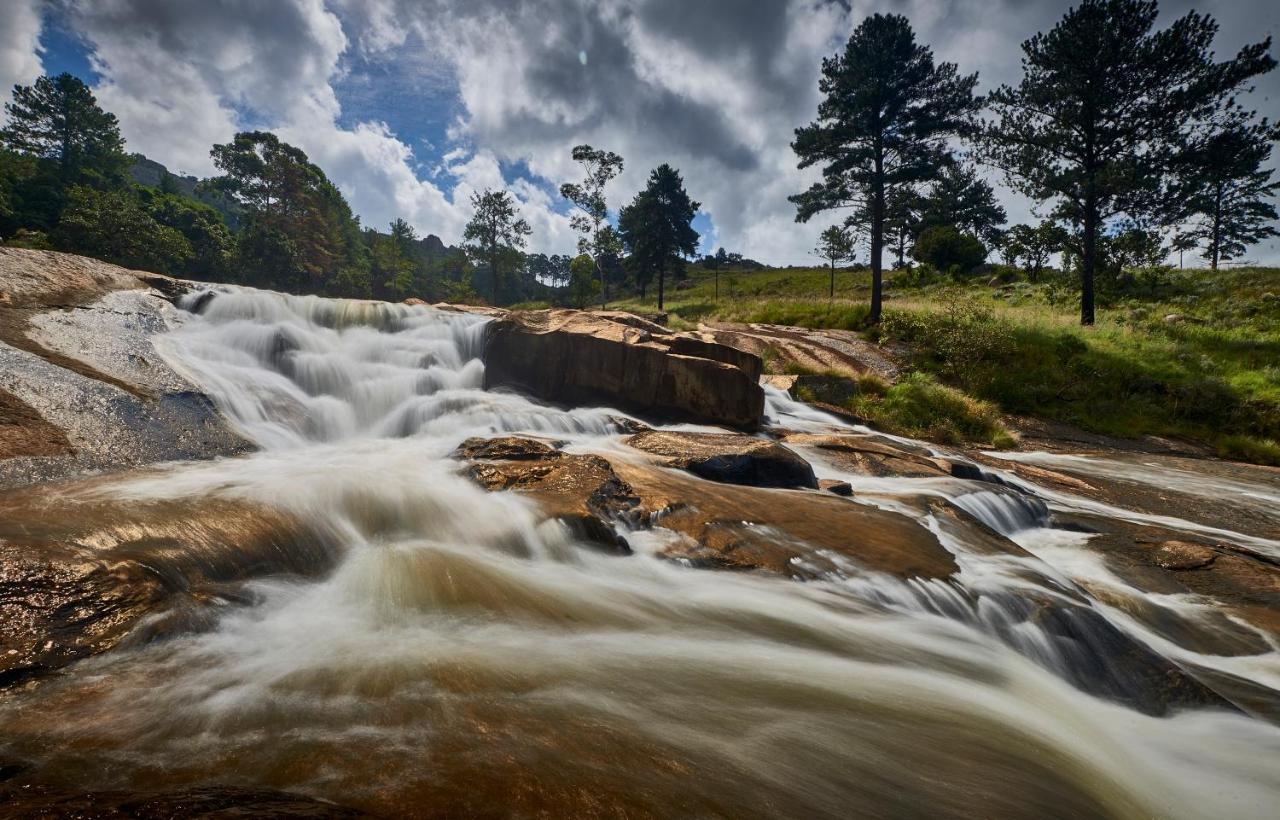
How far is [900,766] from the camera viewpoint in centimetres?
262

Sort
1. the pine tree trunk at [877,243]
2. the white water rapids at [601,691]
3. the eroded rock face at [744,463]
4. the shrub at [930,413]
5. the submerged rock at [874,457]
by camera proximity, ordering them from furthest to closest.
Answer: the pine tree trunk at [877,243], the shrub at [930,413], the submerged rock at [874,457], the eroded rock face at [744,463], the white water rapids at [601,691]

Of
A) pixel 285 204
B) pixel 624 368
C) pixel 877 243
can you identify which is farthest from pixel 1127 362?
pixel 285 204

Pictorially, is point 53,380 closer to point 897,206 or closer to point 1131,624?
point 1131,624

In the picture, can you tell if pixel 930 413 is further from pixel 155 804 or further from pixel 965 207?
pixel 965 207

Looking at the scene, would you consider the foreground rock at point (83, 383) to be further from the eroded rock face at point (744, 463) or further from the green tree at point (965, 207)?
the green tree at point (965, 207)

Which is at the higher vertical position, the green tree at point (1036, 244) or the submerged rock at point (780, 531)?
the green tree at point (1036, 244)

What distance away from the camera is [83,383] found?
6.27 meters

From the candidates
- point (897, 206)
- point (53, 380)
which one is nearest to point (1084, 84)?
point (897, 206)

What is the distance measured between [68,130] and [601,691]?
81.5 metres

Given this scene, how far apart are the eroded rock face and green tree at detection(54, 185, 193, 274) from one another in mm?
39750

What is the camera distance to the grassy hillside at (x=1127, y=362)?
1390cm

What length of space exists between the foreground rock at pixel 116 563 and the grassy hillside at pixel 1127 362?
17585mm

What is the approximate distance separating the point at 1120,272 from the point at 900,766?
35537 mm

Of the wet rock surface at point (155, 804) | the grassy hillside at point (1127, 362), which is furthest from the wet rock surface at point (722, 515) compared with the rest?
the grassy hillside at point (1127, 362)
